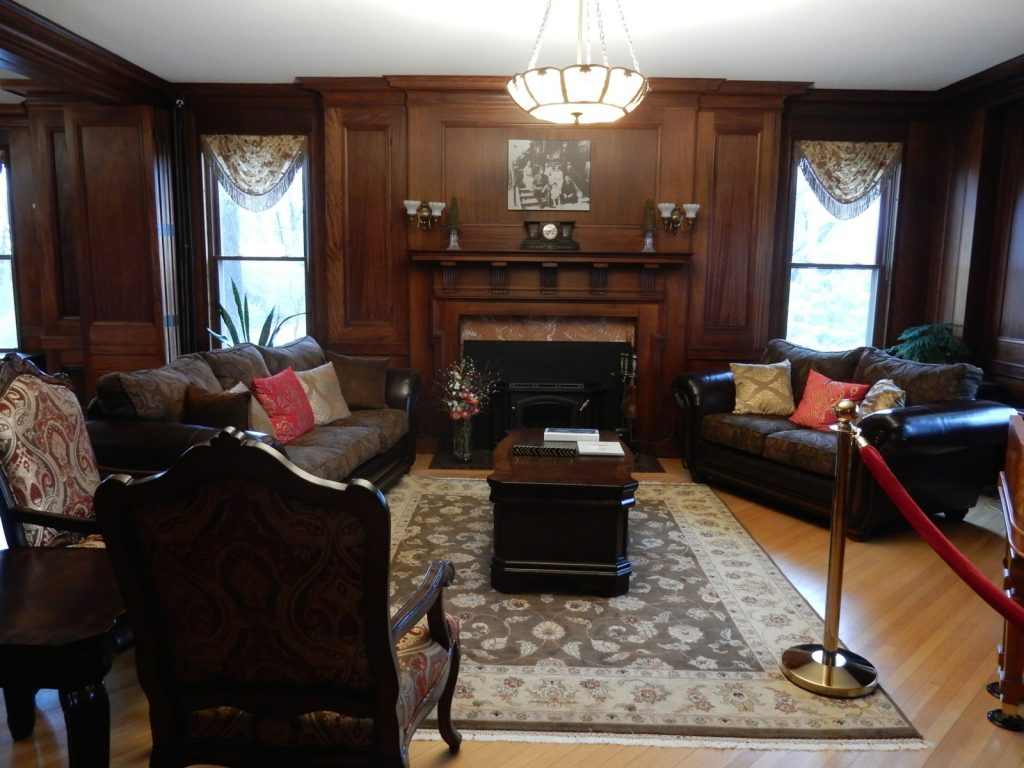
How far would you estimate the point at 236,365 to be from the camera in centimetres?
408

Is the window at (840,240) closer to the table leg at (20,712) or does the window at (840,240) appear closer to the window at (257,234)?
the window at (257,234)

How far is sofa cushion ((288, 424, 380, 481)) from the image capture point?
3.55 metres

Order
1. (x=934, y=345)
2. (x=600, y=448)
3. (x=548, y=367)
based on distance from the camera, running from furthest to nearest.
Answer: (x=548, y=367) → (x=934, y=345) → (x=600, y=448)

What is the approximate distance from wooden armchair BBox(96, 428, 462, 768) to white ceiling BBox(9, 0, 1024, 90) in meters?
3.32

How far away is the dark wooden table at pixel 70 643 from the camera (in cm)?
144

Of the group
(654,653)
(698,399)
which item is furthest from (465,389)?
(654,653)

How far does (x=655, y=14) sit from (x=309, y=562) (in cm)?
367

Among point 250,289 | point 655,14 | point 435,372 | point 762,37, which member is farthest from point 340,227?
point 762,37

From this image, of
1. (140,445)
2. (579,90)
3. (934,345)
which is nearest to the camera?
(140,445)

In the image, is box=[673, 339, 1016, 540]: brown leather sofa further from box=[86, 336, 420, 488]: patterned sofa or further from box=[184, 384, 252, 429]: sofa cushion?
box=[184, 384, 252, 429]: sofa cushion

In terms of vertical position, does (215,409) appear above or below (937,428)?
above

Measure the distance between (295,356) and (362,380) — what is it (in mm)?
476

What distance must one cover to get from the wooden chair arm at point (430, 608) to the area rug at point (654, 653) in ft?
1.70

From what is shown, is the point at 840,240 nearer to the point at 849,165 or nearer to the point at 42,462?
the point at 849,165
